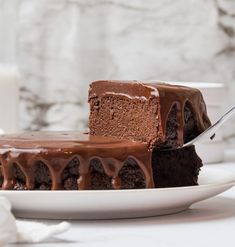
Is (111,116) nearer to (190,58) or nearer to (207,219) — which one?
(207,219)

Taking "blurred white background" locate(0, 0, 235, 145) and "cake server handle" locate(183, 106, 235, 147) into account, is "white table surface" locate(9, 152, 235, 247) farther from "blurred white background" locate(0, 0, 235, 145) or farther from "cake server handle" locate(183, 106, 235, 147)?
"blurred white background" locate(0, 0, 235, 145)

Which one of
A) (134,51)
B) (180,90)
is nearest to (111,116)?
(180,90)

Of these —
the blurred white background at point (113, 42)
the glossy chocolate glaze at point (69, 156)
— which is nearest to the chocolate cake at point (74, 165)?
the glossy chocolate glaze at point (69, 156)

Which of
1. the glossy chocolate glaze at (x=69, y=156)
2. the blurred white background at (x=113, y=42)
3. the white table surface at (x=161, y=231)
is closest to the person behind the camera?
the white table surface at (x=161, y=231)

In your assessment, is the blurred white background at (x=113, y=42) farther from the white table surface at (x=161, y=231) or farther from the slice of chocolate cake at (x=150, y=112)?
the white table surface at (x=161, y=231)

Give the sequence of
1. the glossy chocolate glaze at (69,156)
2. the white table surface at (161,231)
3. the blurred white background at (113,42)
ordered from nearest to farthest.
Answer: the white table surface at (161,231), the glossy chocolate glaze at (69,156), the blurred white background at (113,42)
